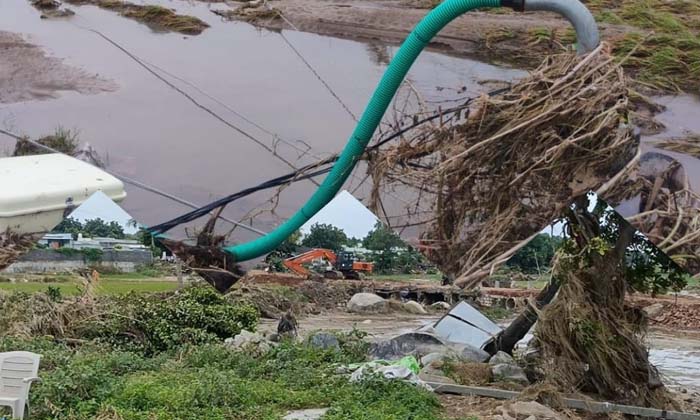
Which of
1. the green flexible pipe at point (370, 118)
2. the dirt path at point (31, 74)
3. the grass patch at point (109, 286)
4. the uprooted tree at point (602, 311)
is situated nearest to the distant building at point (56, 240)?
the grass patch at point (109, 286)

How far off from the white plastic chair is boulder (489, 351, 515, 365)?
9.57 feet

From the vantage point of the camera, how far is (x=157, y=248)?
22.8 feet

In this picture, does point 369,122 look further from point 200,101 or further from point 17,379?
point 17,379

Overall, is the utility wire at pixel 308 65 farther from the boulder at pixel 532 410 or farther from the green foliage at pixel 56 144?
the boulder at pixel 532 410

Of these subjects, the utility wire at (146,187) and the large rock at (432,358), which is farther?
the utility wire at (146,187)

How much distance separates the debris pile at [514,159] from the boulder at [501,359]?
71 centimetres

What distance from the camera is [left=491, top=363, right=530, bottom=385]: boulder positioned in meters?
6.01

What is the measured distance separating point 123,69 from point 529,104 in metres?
3.22

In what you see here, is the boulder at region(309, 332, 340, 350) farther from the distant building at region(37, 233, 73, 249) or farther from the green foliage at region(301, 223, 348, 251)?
the distant building at region(37, 233, 73, 249)

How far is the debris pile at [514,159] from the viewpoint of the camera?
17.5 feet

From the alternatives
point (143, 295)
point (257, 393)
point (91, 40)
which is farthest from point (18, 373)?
point (91, 40)

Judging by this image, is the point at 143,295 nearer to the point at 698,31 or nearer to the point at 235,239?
the point at 235,239

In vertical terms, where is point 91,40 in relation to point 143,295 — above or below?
above

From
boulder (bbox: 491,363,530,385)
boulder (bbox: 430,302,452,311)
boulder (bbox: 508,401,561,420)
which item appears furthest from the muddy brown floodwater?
boulder (bbox: 508,401,561,420)
